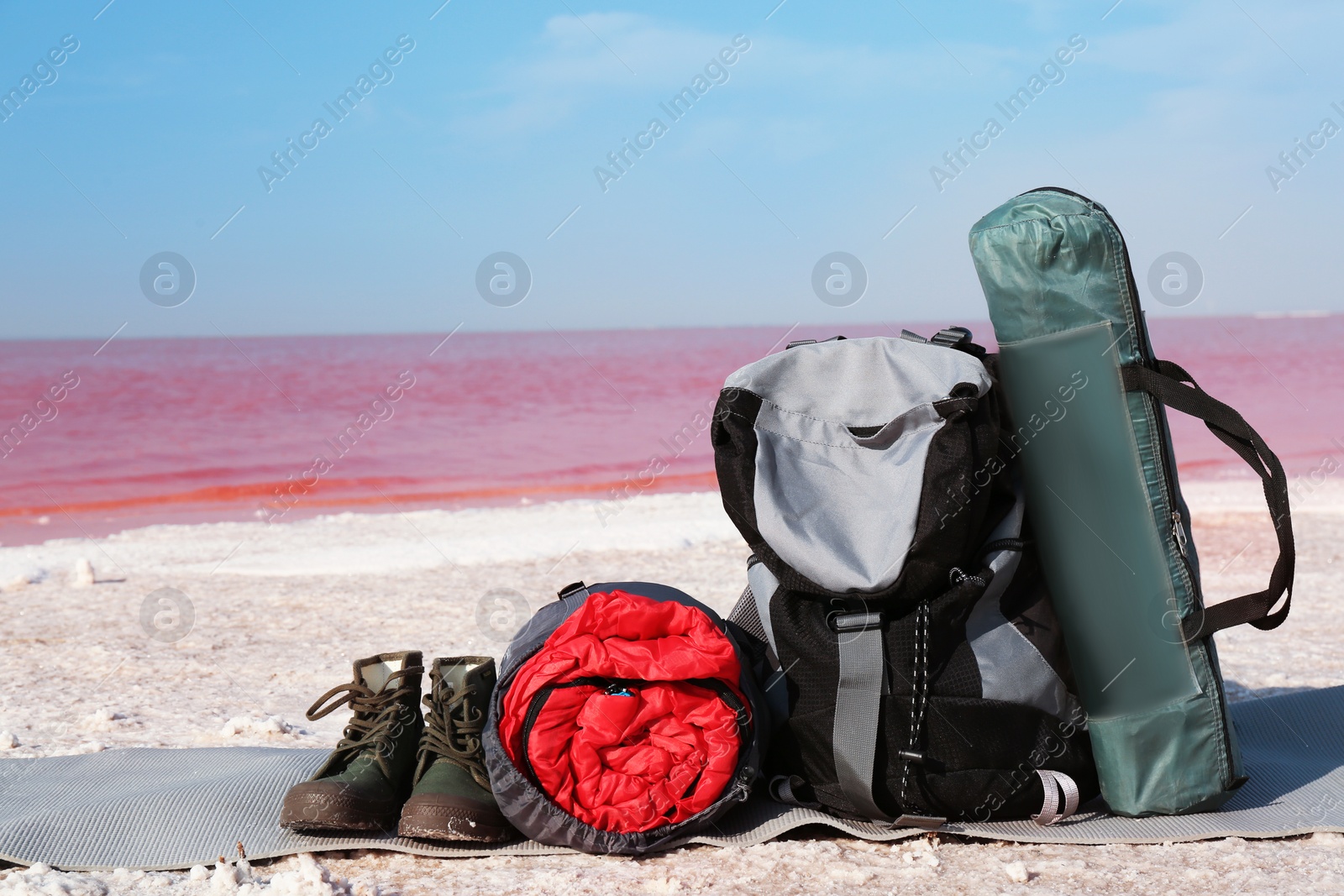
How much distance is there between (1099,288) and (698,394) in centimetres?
2057

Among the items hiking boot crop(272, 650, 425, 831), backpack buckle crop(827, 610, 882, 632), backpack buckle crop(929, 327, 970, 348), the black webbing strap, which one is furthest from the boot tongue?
the black webbing strap

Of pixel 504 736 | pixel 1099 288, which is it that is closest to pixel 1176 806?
pixel 1099 288

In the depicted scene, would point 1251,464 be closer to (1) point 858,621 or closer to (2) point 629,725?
(1) point 858,621

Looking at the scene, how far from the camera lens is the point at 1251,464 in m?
2.51

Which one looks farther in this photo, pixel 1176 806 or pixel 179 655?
pixel 179 655

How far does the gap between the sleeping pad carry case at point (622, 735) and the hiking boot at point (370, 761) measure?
0.32 metres

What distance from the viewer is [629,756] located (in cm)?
241

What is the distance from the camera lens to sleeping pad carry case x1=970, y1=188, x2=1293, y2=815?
2508 mm

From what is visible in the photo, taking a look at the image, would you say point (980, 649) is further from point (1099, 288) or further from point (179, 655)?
point (179, 655)

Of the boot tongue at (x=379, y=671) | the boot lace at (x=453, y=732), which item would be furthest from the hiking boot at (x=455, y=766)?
the boot tongue at (x=379, y=671)

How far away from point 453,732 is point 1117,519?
182 cm

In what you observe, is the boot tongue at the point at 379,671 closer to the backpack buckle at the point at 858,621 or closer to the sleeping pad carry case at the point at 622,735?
the sleeping pad carry case at the point at 622,735

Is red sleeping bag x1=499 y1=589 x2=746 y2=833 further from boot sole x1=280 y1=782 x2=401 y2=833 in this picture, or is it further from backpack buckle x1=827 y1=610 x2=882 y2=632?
boot sole x1=280 y1=782 x2=401 y2=833

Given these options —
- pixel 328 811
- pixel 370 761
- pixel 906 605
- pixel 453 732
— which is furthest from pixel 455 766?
pixel 906 605
